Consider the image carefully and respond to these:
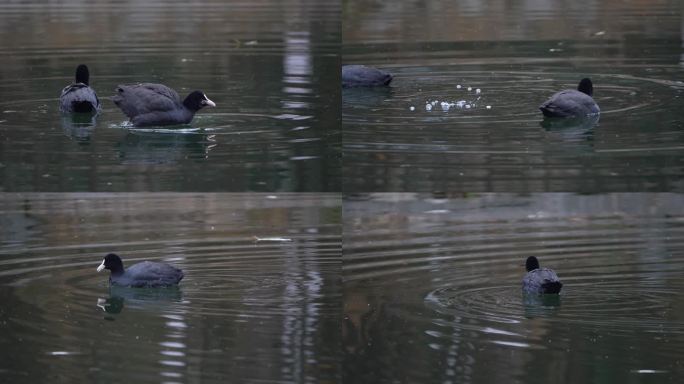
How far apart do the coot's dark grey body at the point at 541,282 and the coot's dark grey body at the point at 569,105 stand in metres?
1.71

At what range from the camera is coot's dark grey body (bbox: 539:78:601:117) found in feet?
43.2

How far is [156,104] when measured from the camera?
43.1 feet

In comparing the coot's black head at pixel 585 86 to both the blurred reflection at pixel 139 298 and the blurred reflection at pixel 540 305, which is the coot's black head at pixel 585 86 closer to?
→ the blurred reflection at pixel 540 305

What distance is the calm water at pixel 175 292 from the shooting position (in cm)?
995

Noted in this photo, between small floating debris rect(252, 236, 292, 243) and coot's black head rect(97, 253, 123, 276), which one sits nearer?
coot's black head rect(97, 253, 123, 276)

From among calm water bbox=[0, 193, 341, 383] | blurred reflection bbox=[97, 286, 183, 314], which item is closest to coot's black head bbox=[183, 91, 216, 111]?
calm water bbox=[0, 193, 341, 383]

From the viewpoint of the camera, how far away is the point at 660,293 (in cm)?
1170

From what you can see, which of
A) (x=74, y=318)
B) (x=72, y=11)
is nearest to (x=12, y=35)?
(x=72, y=11)

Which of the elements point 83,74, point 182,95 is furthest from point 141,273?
point 83,74

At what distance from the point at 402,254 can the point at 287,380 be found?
3041 mm

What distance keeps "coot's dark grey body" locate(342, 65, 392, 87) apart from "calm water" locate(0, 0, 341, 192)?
0.14m

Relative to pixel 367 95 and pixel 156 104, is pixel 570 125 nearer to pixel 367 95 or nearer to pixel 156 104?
pixel 367 95

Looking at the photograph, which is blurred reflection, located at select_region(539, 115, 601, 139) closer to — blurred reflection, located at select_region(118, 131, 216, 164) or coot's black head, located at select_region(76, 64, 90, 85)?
blurred reflection, located at select_region(118, 131, 216, 164)

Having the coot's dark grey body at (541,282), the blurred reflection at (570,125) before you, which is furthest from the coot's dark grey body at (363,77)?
the coot's dark grey body at (541,282)
